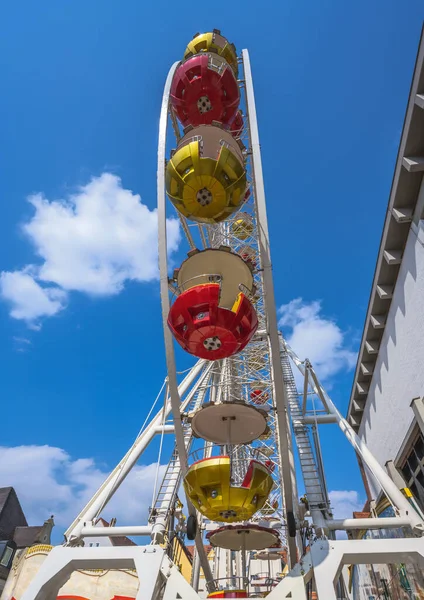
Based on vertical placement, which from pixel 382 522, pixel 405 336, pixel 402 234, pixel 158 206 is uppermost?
pixel 402 234

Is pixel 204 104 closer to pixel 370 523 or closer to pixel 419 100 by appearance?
pixel 419 100

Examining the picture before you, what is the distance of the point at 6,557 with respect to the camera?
67.6 feet

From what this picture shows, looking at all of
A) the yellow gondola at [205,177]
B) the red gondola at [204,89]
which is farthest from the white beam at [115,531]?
the red gondola at [204,89]

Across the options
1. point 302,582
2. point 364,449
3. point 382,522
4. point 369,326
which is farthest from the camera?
point 369,326

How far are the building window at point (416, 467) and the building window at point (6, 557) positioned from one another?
2031cm

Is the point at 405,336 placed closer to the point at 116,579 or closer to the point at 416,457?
the point at 416,457

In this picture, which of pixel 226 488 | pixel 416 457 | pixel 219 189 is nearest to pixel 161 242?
pixel 219 189

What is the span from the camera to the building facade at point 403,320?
31.6ft

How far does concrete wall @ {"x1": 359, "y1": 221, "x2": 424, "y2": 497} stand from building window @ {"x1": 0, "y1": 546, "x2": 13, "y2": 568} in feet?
61.8

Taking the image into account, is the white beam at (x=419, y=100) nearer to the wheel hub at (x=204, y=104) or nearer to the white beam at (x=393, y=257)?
the white beam at (x=393, y=257)

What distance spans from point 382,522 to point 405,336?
5.48m

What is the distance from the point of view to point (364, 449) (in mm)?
8938

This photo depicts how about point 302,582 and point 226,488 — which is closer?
point 302,582

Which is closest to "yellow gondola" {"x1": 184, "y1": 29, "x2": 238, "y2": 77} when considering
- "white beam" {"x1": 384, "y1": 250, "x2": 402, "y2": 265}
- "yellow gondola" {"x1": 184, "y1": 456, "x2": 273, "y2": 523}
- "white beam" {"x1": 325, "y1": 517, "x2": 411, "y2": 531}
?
"white beam" {"x1": 384, "y1": 250, "x2": 402, "y2": 265}
